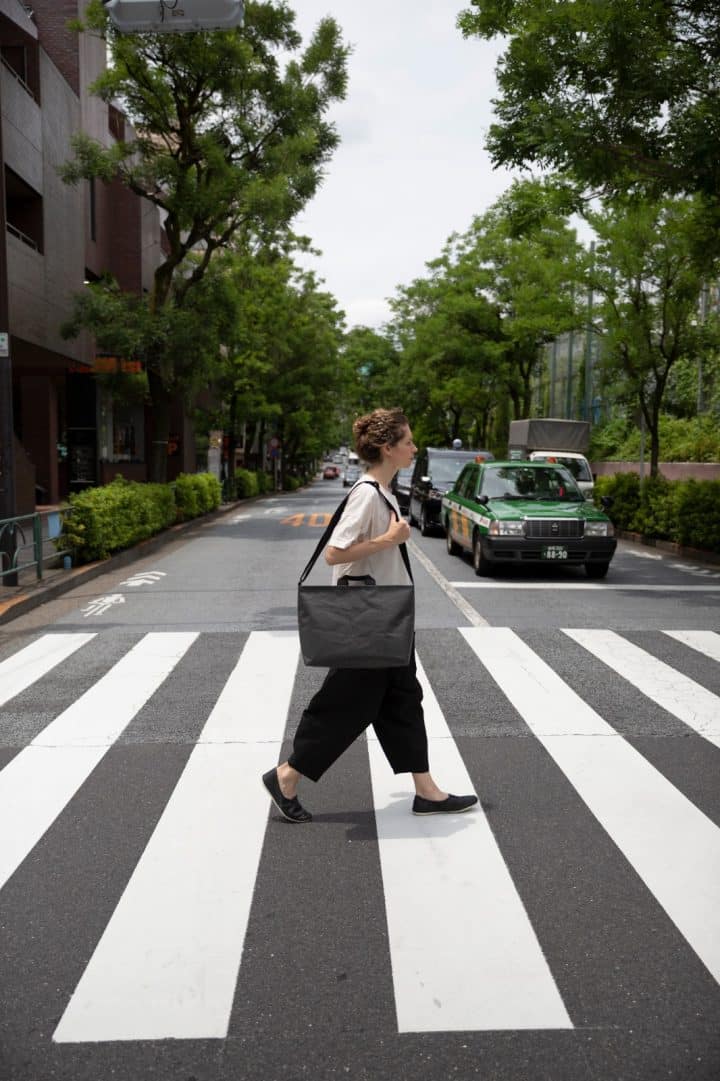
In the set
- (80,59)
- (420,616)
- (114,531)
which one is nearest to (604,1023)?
(420,616)

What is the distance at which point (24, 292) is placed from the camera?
72.2 ft

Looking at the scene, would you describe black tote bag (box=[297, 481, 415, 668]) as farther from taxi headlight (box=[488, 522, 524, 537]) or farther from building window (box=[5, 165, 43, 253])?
building window (box=[5, 165, 43, 253])

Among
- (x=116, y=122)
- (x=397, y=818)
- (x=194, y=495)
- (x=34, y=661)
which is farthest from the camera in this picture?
(x=116, y=122)

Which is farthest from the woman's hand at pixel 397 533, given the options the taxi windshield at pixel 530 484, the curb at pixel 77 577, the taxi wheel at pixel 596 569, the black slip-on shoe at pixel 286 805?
the taxi windshield at pixel 530 484

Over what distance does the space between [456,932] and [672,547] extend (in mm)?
15558

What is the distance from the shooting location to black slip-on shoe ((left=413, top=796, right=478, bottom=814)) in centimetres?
441

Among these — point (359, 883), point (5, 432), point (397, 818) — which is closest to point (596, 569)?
point (5, 432)

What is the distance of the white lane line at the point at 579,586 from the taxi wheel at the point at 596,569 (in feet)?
1.13

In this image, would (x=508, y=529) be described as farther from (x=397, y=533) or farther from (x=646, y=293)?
(x=646, y=293)

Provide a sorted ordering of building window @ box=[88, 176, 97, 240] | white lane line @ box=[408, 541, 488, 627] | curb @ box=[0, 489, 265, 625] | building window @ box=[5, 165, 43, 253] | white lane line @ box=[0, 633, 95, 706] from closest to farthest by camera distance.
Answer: white lane line @ box=[0, 633, 95, 706]
white lane line @ box=[408, 541, 488, 627]
curb @ box=[0, 489, 265, 625]
building window @ box=[5, 165, 43, 253]
building window @ box=[88, 176, 97, 240]

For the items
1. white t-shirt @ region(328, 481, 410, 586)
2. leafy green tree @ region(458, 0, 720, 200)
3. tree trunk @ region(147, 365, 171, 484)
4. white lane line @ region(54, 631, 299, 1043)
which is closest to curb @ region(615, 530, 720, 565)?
leafy green tree @ region(458, 0, 720, 200)

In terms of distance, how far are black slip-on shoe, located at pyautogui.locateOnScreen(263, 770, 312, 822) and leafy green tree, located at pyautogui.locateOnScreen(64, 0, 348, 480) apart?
62.1ft

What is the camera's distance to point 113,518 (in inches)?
592

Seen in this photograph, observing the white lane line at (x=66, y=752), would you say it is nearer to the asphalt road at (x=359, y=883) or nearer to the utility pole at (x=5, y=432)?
the asphalt road at (x=359, y=883)
